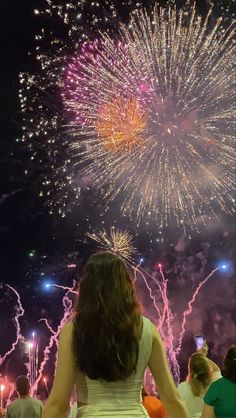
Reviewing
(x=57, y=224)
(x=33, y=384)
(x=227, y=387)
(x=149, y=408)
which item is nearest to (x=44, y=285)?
(x=57, y=224)

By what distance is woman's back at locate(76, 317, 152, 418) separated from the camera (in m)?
2.54

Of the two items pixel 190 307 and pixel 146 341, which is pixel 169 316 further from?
pixel 146 341

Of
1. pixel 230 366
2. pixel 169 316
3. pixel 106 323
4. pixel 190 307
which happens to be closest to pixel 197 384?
pixel 230 366

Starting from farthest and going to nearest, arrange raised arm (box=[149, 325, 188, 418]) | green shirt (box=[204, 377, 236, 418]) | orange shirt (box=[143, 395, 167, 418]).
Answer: orange shirt (box=[143, 395, 167, 418]) < green shirt (box=[204, 377, 236, 418]) < raised arm (box=[149, 325, 188, 418])

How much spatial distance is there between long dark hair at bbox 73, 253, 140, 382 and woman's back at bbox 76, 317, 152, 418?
0.03m

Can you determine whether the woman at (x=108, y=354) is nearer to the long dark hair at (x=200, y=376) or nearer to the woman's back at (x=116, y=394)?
the woman's back at (x=116, y=394)

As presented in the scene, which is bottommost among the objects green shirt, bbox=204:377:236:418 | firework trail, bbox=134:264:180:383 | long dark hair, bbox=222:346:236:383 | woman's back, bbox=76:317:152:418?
woman's back, bbox=76:317:152:418

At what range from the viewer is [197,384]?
5352 mm

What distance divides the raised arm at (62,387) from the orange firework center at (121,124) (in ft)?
41.1

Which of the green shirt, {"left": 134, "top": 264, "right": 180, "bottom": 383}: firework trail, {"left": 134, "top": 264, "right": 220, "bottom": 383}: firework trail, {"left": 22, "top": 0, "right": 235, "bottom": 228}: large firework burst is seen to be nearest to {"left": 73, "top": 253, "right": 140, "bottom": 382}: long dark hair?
the green shirt

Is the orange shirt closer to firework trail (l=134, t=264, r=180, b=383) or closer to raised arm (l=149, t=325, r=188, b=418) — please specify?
raised arm (l=149, t=325, r=188, b=418)

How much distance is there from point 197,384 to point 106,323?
2.94 m

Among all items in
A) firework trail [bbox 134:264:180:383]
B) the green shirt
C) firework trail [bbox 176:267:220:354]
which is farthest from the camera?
firework trail [bbox 176:267:220:354]

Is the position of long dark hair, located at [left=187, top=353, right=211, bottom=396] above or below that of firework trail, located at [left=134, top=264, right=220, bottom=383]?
below
